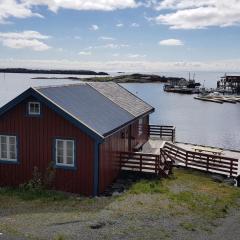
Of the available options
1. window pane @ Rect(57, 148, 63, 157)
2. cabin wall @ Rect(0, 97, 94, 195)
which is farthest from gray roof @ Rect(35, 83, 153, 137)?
window pane @ Rect(57, 148, 63, 157)

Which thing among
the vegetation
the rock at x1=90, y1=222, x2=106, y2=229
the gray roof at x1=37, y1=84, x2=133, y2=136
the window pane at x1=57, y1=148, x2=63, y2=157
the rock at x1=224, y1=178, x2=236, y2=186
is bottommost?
the rock at x1=224, y1=178, x2=236, y2=186

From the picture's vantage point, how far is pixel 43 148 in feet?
69.7

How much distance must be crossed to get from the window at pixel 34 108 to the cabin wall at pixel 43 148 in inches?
10.6

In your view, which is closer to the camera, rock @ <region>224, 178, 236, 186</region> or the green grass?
the green grass

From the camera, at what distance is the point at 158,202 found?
18.9 m

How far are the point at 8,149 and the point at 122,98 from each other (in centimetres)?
1083

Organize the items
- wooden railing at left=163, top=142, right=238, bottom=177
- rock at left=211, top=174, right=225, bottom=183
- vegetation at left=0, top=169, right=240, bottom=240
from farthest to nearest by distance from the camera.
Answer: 1. wooden railing at left=163, top=142, right=238, bottom=177
2. rock at left=211, top=174, right=225, bottom=183
3. vegetation at left=0, top=169, right=240, bottom=240

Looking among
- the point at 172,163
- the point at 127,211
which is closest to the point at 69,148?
the point at 127,211

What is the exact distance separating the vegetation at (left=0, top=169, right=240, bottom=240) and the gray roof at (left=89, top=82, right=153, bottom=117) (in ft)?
22.7

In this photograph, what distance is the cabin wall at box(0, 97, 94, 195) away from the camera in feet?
67.1

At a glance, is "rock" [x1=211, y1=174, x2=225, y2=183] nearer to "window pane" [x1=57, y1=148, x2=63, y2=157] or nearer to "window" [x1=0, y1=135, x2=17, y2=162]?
"window pane" [x1=57, y1=148, x2=63, y2=157]

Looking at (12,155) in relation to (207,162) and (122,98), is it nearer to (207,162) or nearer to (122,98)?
(122,98)

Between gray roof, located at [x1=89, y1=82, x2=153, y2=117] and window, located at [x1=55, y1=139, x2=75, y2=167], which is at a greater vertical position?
gray roof, located at [x1=89, y1=82, x2=153, y2=117]

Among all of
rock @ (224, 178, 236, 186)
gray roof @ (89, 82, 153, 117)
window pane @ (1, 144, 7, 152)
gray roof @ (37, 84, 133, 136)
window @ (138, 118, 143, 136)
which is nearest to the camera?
gray roof @ (37, 84, 133, 136)
